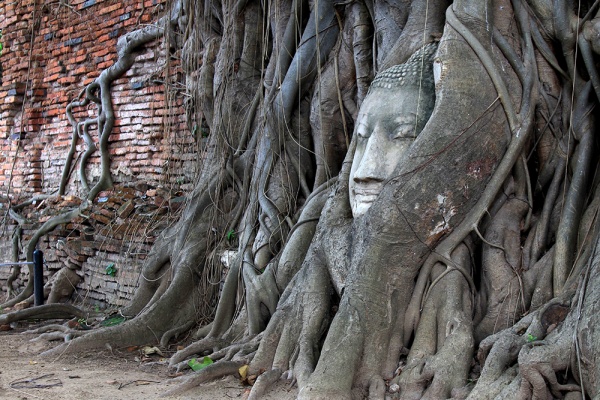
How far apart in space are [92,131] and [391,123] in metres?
5.47

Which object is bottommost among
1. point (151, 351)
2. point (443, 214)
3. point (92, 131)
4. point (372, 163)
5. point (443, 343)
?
point (151, 351)

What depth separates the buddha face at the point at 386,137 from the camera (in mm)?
4047

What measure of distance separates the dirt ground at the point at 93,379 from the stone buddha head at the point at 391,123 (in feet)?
3.83

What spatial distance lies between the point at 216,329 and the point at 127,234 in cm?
203

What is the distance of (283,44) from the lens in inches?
223

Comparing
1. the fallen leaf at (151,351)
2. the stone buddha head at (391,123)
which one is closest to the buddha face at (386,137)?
the stone buddha head at (391,123)

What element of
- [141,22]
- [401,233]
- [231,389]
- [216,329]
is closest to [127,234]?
[216,329]

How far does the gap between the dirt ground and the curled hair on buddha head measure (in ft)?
5.77

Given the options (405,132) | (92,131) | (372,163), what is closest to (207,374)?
(372,163)

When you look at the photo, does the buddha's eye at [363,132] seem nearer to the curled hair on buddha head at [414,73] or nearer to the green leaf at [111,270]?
the curled hair on buddha head at [414,73]

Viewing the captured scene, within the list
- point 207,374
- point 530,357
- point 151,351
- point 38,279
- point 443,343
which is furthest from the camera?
point 38,279

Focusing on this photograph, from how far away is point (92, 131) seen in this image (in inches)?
342

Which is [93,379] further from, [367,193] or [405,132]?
[405,132]

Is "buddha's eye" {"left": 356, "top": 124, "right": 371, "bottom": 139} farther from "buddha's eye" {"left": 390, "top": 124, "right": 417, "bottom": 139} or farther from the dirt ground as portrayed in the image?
the dirt ground
